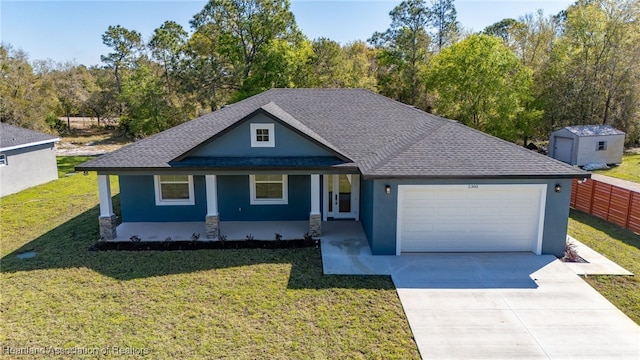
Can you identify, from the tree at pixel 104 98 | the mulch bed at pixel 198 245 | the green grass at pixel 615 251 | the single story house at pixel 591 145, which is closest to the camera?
the green grass at pixel 615 251

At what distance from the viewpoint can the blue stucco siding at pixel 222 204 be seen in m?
14.0

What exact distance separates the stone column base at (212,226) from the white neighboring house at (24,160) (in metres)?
Result: 14.0

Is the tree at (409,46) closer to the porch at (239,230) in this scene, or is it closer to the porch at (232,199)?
the porch at (232,199)

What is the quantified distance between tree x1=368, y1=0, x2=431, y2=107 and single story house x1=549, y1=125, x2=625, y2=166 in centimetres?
1432

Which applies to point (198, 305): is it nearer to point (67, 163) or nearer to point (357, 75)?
point (67, 163)

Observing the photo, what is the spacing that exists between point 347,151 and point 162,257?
256 inches

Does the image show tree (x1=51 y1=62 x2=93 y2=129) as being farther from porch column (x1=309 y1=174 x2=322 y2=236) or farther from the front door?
porch column (x1=309 y1=174 x2=322 y2=236)

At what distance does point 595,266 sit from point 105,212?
14.3 meters

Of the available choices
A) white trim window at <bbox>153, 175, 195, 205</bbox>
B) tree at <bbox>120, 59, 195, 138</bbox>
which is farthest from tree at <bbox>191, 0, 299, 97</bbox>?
white trim window at <bbox>153, 175, 195, 205</bbox>

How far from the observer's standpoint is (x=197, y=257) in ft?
36.7

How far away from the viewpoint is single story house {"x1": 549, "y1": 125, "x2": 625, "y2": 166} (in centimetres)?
2642

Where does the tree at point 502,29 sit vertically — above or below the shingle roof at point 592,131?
above

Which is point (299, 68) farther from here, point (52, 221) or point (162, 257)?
point (162, 257)

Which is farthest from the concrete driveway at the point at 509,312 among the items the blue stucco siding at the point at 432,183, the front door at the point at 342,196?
the front door at the point at 342,196
